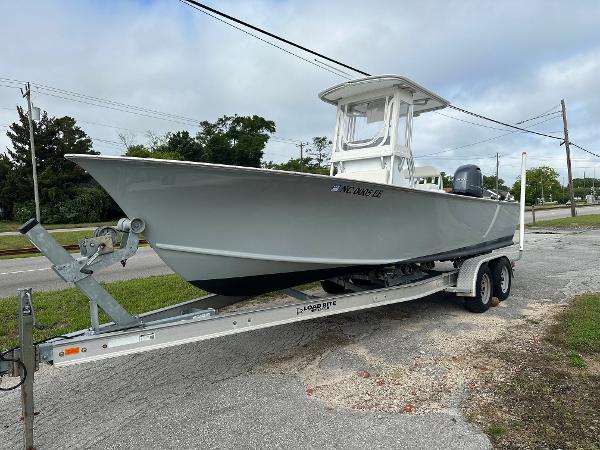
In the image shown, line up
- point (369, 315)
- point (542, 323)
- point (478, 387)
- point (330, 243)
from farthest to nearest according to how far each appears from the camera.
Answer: point (369, 315), point (542, 323), point (330, 243), point (478, 387)

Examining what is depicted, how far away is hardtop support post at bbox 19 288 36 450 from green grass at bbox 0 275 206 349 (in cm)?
219

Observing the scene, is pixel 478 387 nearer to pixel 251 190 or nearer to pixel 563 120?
pixel 251 190

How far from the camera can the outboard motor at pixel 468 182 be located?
6.63m

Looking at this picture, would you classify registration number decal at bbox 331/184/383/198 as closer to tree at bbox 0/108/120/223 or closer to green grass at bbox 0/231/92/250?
green grass at bbox 0/231/92/250

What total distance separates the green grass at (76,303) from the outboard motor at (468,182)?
436 centimetres

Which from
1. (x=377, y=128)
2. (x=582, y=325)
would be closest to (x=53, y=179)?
(x=377, y=128)

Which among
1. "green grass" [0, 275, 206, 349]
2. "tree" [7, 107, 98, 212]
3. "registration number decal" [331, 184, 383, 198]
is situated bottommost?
"green grass" [0, 275, 206, 349]

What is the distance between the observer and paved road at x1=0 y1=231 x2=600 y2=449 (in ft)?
9.91

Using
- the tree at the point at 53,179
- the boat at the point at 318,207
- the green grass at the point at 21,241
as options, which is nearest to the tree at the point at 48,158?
the tree at the point at 53,179

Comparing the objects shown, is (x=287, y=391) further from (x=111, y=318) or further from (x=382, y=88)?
(x=382, y=88)

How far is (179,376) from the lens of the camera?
13.4 feet

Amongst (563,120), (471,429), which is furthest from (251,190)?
(563,120)

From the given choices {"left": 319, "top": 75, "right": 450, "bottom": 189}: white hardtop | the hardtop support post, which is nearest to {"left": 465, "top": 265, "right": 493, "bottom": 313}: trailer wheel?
{"left": 319, "top": 75, "right": 450, "bottom": 189}: white hardtop

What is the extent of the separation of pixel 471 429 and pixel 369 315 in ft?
9.44
